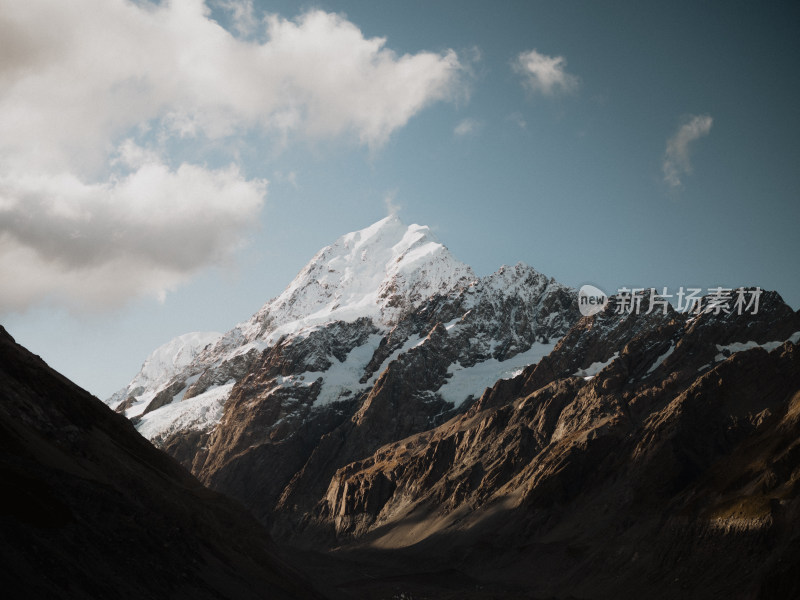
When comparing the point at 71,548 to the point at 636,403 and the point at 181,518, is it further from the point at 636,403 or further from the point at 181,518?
the point at 636,403

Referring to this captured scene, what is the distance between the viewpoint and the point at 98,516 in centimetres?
6019

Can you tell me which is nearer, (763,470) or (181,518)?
(181,518)

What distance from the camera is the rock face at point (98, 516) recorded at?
5066cm

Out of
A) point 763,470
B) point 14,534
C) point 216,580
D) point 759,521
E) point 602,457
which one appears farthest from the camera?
point 602,457

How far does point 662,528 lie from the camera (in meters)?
116

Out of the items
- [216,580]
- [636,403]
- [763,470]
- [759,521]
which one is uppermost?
[636,403]

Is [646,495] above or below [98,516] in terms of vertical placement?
above

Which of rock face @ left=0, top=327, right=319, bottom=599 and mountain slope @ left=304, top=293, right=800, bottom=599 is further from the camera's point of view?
mountain slope @ left=304, top=293, right=800, bottom=599

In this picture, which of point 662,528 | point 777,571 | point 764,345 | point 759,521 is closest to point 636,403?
point 764,345

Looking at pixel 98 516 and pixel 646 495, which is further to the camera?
pixel 646 495

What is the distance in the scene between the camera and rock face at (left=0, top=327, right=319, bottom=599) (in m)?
50.7

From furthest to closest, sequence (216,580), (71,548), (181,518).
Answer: (181,518) < (216,580) < (71,548)

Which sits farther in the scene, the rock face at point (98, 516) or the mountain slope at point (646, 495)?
the mountain slope at point (646, 495)

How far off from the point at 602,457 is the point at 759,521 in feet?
226
